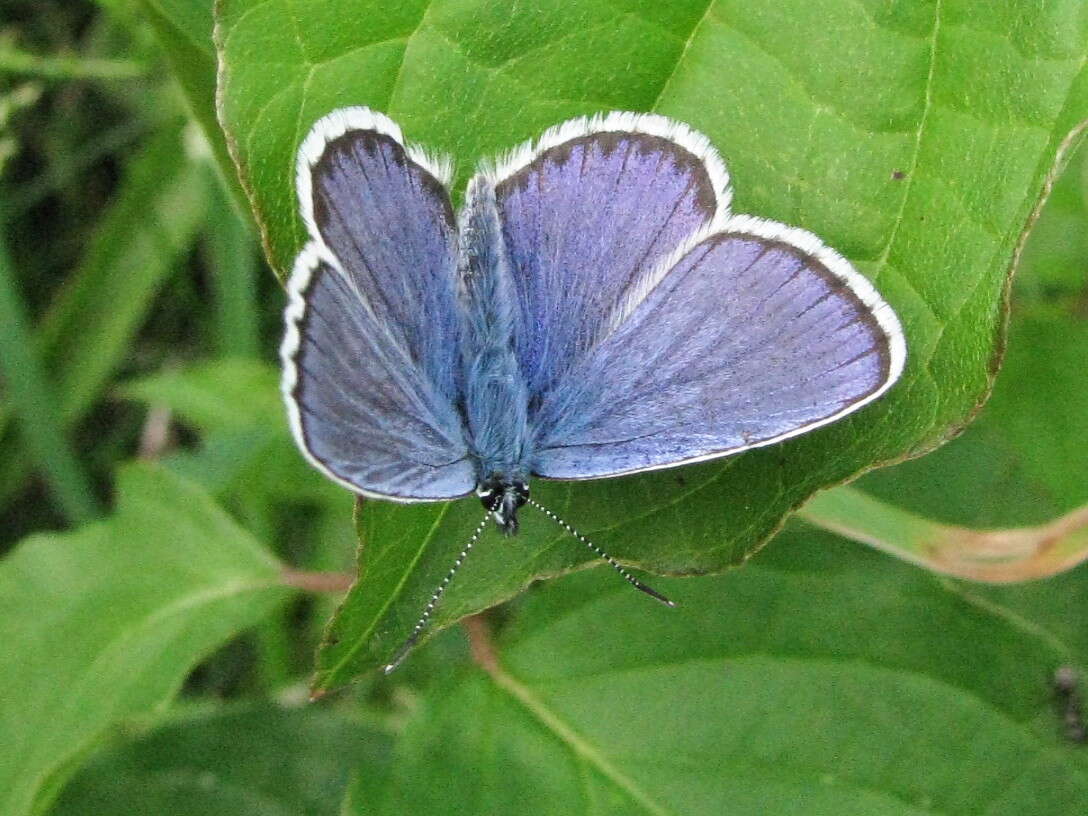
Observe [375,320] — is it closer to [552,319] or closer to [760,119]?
[552,319]

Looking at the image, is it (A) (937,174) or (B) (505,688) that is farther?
(B) (505,688)

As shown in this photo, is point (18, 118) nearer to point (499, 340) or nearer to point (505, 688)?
point (499, 340)

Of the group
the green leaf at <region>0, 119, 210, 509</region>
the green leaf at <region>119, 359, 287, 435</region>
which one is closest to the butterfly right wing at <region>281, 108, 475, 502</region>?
the green leaf at <region>119, 359, 287, 435</region>

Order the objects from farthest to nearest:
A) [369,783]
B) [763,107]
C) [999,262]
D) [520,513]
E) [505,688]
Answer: [505,688] < [369,783] < [520,513] < [763,107] < [999,262]

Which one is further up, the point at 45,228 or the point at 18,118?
the point at 18,118

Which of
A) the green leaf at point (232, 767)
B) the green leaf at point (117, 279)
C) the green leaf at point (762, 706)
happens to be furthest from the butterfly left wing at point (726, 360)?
the green leaf at point (117, 279)

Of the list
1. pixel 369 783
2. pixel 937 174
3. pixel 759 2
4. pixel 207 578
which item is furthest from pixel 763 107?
pixel 207 578

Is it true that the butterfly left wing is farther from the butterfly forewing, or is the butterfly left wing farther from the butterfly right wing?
the butterfly right wing

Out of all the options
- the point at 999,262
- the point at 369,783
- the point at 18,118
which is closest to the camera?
the point at 999,262
